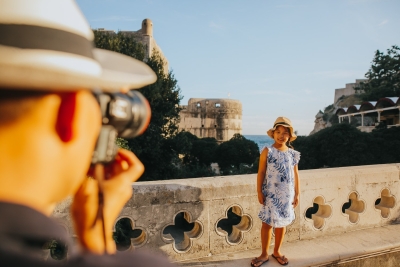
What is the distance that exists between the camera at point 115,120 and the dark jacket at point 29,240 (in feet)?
0.78

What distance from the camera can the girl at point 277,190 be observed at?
3.27m

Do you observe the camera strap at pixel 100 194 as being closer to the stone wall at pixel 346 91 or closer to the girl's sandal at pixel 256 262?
the girl's sandal at pixel 256 262

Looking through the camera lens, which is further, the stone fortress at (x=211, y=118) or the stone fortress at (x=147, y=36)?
the stone fortress at (x=211, y=118)

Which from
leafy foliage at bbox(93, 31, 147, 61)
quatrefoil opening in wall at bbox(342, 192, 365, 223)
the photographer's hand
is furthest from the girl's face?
leafy foliage at bbox(93, 31, 147, 61)

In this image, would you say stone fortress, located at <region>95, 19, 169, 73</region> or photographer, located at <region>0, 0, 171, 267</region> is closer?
photographer, located at <region>0, 0, 171, 267</region>

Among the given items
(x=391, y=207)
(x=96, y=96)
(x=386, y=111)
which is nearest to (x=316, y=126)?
(x=386, y=111)

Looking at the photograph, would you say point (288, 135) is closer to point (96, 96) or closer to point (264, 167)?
point (264, 167)

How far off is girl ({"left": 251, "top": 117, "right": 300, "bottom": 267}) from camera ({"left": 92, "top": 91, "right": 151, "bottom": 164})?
2.58 m

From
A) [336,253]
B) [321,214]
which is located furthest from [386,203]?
[336,253]

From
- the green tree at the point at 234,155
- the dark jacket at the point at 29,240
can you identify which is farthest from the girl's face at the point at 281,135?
the green tree at the point at 234,155

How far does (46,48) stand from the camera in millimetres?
621

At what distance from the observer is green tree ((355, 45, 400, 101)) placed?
37250mm

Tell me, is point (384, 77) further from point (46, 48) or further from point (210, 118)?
point (46, 48)

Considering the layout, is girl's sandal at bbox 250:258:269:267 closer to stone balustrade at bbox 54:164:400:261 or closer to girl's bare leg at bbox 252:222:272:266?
girl's bare leg at bbox 252:222:272:266
